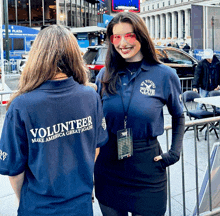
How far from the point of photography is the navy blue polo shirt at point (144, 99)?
2.07m

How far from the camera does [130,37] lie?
2.14 m

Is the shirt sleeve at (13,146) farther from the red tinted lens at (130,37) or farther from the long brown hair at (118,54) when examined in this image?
the red tinted lens at (130,37)

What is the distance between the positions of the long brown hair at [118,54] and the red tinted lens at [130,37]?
3 centimetres

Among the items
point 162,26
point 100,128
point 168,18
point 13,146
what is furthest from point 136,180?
point 162,26

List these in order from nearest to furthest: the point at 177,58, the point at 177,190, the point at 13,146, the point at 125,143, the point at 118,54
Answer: the point at 13,146 → the point at 125,143 → the point at 118,54 → the point at 177,190 → the point at 177,58

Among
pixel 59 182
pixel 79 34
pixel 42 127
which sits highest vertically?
pixel 79 34

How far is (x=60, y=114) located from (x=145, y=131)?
0.75 metres

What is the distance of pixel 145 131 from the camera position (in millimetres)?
2068

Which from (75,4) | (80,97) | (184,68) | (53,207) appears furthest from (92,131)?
(75,4)

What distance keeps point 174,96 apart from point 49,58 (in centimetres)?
105

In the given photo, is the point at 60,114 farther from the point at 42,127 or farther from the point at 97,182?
the point at 97,182

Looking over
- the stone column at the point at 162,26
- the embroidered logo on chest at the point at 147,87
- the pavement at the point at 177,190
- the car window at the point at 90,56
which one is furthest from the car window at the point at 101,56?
the stone column at the point at 162,26

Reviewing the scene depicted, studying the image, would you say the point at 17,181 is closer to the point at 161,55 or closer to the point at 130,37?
the point at 130,37

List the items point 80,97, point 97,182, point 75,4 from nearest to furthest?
point 80,97, point 97,182, point 75,4
